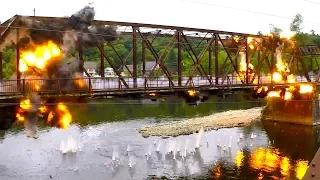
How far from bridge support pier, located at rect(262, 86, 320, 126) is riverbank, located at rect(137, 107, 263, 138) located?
146 inches

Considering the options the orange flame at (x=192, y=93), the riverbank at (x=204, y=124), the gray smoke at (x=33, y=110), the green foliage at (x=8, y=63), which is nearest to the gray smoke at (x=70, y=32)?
the gray smoke at (x=33, y=110)

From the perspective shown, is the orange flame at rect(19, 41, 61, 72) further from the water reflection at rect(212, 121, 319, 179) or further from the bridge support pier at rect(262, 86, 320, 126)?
the bridge support pier at rect(262, 86, 320, 126)

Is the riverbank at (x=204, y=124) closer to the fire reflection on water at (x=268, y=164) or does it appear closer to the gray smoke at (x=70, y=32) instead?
the fire reflection on water at (x=268, y=164)

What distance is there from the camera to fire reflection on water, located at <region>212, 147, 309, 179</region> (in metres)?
29.8

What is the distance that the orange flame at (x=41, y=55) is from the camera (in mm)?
23703

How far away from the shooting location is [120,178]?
2795 cm

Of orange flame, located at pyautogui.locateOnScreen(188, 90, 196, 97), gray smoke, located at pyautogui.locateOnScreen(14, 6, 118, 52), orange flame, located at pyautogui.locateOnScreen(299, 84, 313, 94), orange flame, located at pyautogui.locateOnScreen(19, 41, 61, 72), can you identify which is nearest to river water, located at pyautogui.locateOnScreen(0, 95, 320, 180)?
orange flame, located at pyautogui.locateOnScreen(188, 90, 196, 97)

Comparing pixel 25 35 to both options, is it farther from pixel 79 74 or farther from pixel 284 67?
pixel 284 67

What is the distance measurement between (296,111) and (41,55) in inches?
1610

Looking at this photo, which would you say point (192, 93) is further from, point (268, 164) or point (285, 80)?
point (285, 80)

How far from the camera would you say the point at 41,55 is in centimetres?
2364

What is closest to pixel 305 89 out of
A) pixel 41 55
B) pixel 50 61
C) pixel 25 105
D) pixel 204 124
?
pixel 204 124

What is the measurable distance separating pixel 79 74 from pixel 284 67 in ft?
106

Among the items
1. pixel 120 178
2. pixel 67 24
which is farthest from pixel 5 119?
pixel 120 178
